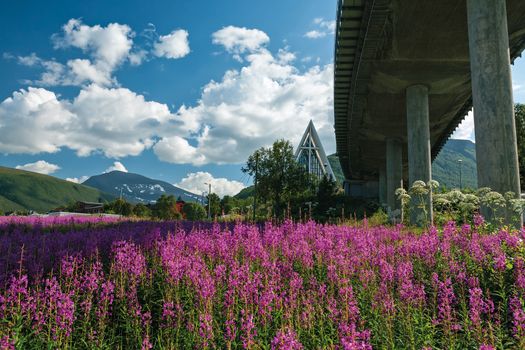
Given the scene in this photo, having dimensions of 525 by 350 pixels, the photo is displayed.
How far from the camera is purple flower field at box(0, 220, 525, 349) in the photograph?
11.5 ft

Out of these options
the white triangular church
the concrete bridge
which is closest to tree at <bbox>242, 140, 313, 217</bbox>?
the concrete bridge

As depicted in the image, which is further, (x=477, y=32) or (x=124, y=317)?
(x=477, y=32)

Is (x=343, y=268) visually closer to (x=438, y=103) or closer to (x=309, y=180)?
(x=438, y=103)

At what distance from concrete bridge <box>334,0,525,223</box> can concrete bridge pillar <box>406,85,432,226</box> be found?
0.20 ft

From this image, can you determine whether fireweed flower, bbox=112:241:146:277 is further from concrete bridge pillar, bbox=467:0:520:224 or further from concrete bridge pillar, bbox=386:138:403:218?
concrete bridge pillar, bbox=386:138:403:218

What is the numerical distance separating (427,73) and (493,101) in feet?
40.9

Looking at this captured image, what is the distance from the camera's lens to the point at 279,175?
4841cm

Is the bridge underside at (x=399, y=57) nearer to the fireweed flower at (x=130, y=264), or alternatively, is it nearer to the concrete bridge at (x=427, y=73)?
the concrete bridge at (x=427, y=73)

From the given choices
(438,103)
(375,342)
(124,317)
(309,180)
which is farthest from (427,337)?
(309,180)

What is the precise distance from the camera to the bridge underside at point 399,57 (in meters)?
18.3

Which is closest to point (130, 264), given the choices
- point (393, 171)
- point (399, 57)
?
point (399, 57)

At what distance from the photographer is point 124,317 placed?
4.34m

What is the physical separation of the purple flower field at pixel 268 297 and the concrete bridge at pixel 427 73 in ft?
25.3

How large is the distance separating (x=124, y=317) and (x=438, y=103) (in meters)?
31.9
